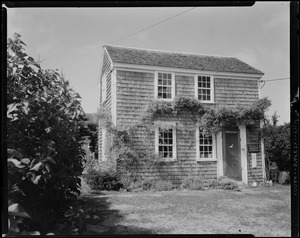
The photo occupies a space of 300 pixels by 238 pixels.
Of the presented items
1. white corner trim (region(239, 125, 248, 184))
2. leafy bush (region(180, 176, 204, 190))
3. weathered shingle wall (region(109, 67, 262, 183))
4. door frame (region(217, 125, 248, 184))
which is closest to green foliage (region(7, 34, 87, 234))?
weathered shingle wall (region(109, 67, 262, 183))


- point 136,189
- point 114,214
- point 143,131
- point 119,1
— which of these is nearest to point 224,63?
point 143,131

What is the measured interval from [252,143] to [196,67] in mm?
4396

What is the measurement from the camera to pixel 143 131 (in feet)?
37.8

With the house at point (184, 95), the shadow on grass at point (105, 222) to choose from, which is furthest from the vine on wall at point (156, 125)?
the shadow on grass at point (105, 222)

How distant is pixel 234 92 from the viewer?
1288cm

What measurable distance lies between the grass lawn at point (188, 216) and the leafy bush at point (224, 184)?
2772 millimetres

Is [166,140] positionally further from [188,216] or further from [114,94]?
[188,216]

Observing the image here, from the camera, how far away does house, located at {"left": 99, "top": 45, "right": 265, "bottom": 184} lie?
11.3 meters

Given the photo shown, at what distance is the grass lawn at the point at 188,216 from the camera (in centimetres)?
457

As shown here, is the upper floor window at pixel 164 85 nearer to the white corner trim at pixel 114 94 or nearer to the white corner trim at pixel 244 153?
Answer: the white corner trim at pixel 114 94

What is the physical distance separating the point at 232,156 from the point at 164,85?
4537mm

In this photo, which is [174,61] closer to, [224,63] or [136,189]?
[224,63]

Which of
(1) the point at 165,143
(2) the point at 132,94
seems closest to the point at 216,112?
(1) the point at 165,143

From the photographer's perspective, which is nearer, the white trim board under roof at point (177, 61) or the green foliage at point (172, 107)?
the white trim board under roof at point (177, 61)
